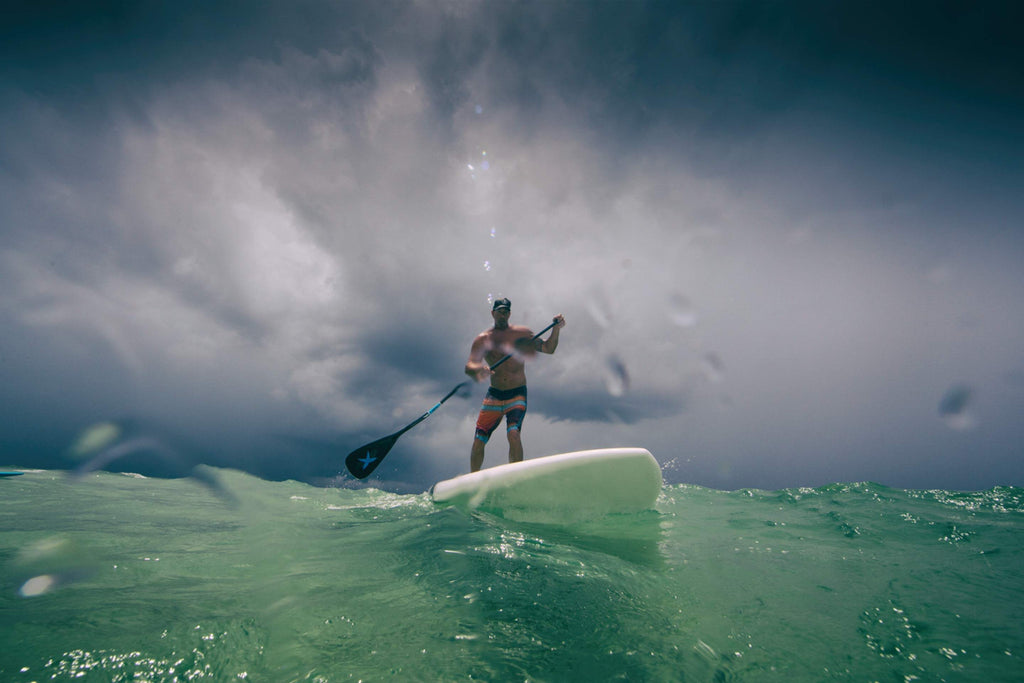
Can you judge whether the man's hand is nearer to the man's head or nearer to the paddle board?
the man's head

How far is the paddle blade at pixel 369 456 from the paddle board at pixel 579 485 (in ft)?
11.9

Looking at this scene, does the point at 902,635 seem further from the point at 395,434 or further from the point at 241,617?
the point at 395,434

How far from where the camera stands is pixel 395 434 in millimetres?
7742

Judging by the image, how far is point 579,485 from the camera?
4461 millimetres

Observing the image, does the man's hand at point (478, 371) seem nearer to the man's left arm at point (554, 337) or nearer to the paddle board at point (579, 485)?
the man's left arm at point (554, 337)

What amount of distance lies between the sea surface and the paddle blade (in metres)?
2.74

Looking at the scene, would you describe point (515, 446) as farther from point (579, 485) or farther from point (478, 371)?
point (579, 485)

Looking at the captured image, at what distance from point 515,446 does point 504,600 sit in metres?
4.40

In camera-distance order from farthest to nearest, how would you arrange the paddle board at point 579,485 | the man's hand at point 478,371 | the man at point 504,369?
the man at point 504,369
the man's hand at point 478,371
the paddle board at point 579,485

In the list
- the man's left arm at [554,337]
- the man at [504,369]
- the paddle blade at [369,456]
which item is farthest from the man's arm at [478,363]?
the paddle blade at [369,456]

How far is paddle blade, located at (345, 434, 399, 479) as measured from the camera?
7582 mm

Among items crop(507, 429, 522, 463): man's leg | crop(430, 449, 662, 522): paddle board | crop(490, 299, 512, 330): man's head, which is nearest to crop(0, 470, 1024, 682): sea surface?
crop(430, 449, 662, 522): paddle board

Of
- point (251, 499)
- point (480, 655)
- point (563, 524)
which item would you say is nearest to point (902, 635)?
point (480, 655)

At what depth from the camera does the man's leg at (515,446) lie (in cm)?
671
